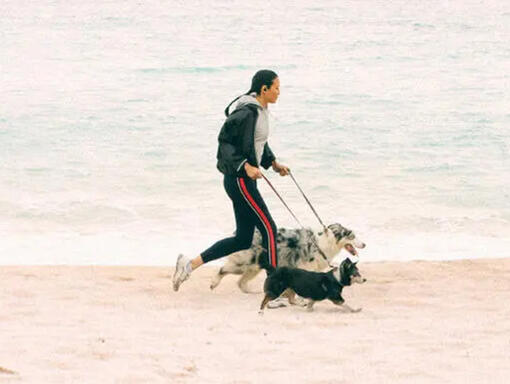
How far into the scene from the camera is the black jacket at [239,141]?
26.6 feet

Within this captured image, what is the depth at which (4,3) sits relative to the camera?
38.0m

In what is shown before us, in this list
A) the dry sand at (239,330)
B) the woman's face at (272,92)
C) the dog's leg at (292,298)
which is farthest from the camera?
the dog's leg at (292,298)

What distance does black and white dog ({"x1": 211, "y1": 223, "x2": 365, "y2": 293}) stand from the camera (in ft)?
28.5

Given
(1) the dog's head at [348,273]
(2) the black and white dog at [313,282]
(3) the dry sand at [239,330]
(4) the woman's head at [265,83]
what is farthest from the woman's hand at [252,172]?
(3) the dry sand at [239,330]

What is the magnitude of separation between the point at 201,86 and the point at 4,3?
599 inches

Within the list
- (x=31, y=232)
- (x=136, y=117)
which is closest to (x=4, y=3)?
(x=136, y=117)

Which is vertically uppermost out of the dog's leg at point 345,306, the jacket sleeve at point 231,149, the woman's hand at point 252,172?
the jacket sleeve at point 231,149

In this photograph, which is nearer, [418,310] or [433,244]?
[418,310]

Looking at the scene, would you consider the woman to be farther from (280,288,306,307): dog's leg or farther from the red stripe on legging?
(280,288,306,307): dog's leg

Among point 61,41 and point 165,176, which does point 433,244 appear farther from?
point 61,41

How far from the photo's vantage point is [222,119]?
22.5 meters

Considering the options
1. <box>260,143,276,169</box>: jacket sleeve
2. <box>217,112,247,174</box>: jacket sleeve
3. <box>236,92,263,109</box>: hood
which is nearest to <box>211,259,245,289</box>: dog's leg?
<box>260,143,276,169</box>: jacket sleeve

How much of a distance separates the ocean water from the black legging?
3.49 m

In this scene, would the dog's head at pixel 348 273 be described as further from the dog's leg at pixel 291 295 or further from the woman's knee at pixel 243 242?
the woman's knee at pixel 243 242
